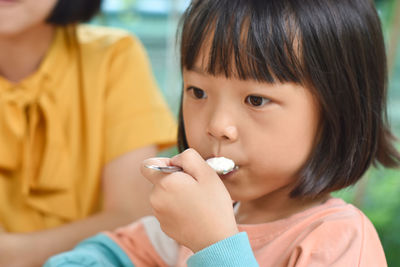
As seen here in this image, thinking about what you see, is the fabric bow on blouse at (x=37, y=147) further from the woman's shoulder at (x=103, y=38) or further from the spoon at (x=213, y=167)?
the spoon at (x=213, y=167)

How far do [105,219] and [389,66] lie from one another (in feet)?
3.59

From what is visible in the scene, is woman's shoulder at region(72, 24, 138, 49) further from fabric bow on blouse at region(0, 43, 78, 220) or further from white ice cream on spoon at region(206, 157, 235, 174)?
white ice cream on spoon at region(206, 157, 235, 174)

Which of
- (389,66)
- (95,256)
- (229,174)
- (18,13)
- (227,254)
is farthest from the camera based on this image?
(389,66)

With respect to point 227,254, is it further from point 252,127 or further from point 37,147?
point 37,147

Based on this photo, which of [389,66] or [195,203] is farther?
[389,66]

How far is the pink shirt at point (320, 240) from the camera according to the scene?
2.52ft

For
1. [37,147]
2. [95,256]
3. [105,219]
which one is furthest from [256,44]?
[37,147]

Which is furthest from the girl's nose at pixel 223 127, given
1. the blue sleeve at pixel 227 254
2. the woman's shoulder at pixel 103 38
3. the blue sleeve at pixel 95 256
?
the woman's shoulder at pixel 103 38

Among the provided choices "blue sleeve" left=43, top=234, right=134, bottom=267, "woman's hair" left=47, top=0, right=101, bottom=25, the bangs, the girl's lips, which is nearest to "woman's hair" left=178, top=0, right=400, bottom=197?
the bangs

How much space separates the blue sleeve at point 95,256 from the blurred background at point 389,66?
1.26 ft

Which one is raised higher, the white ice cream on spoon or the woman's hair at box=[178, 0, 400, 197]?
the woman's hair at box=[178, 0, 400, 197]

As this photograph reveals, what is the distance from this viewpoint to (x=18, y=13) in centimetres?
122

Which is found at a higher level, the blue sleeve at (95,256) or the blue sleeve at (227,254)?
the blue sleeve at (227,254)

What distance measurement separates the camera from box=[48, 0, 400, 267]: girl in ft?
2.44
